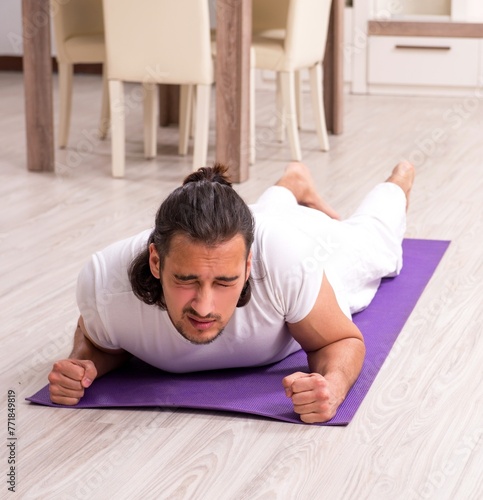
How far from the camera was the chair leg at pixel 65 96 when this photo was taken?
4.30 m

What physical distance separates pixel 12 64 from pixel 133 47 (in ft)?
11.7

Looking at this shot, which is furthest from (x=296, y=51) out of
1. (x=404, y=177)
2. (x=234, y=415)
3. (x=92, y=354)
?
(x=234, y=415)

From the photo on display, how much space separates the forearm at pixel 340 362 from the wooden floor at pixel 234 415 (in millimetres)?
62

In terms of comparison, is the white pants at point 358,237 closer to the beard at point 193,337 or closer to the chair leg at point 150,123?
the beard at point 193,337

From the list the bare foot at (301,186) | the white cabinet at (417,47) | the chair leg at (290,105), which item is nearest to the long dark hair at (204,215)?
the bare foot at (301,186)

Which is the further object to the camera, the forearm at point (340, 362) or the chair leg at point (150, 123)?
the chair leg at point (150, 123)

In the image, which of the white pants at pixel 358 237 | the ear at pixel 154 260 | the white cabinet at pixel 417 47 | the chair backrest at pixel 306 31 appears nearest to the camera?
the ear at pixel 154 260

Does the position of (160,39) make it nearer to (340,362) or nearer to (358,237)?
(358,237)

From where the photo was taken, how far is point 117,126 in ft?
12.6

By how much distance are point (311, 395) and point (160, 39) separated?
6.99ft

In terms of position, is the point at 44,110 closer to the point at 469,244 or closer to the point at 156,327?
the point at 469,244

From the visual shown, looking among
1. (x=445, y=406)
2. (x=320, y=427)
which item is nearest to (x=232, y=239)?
(x=320, y=427)

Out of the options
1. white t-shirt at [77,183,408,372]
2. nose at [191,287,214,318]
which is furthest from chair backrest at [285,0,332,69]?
nose at [191,287,214,318]

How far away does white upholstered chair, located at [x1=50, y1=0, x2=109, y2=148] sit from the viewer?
4.16m
